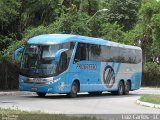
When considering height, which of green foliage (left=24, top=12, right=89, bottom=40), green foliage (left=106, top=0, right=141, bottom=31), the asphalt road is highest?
green foliage (left=106, top=0, right=141, bottom=31)

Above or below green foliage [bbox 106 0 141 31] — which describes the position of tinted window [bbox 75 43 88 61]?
below

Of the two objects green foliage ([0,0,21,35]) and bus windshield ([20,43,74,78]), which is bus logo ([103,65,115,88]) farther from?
green foliage ([0,0,21,35])

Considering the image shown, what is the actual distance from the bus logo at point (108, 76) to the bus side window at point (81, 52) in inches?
125

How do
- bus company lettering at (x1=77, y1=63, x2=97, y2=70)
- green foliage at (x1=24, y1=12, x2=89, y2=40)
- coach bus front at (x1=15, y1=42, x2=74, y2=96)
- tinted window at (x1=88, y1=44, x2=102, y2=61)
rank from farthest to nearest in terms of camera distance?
green foliage at (x1=24, y1=12, x2=89, y2=40)
tinted window at (x1=88, y1=44, x2=102, y2=61)
bus company lettering at (x1=77, y1=63, x2=97, y2=70)
coach bus front at (x1=15, y1=42, x2=74, y2=96)

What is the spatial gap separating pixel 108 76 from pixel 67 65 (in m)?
5.71

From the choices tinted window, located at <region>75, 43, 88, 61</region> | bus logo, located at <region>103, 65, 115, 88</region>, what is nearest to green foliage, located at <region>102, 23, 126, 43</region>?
bus logo, located at <region>103, 65, 115, 88</region>

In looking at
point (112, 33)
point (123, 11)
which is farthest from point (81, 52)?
point (123, 11)

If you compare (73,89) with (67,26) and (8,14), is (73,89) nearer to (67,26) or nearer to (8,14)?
(8,14)

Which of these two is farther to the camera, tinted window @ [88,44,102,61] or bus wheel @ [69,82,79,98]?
tinted window @ [88,44,102,61]

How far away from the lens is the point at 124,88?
34594 mm

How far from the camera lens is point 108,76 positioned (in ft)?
104

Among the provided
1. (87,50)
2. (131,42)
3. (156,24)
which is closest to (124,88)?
(87,50)

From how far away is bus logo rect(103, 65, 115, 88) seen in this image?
3138 cm

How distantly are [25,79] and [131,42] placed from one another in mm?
34592
